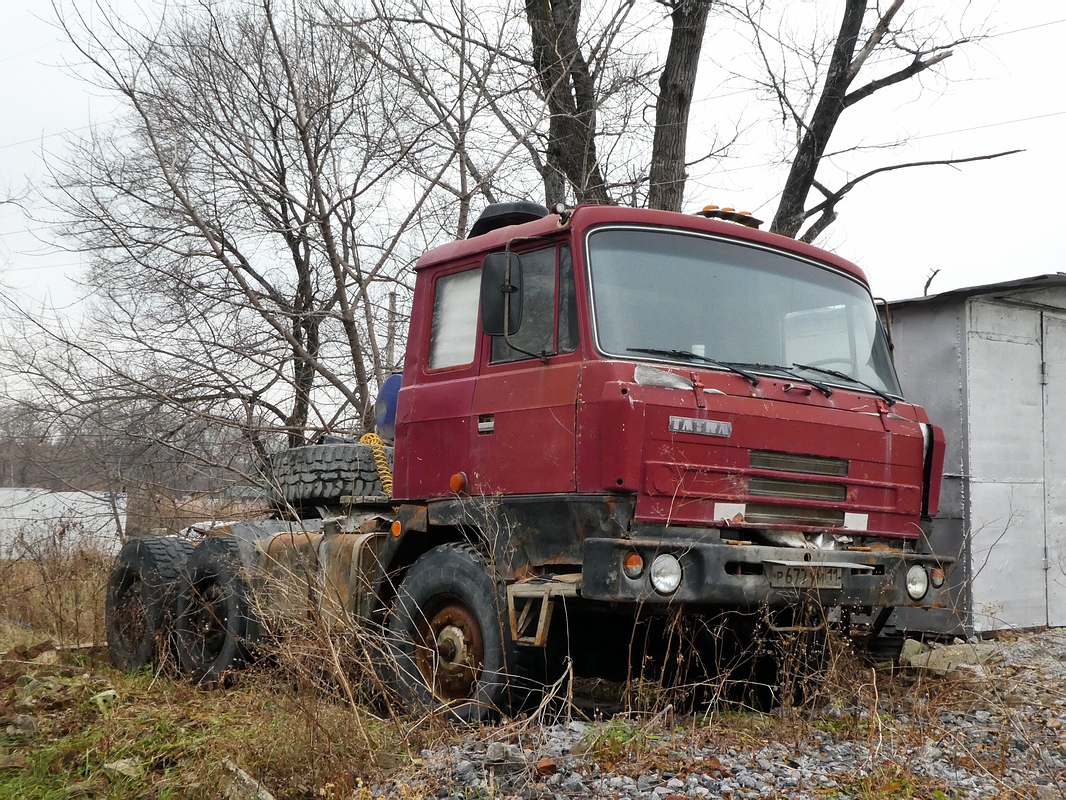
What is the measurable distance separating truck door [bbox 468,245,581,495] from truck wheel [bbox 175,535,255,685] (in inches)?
97.4

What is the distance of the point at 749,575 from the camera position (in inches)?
203

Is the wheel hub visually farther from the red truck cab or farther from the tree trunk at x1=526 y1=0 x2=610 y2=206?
the tree trunk at x1=526 y1=0 x2=610 y2=206

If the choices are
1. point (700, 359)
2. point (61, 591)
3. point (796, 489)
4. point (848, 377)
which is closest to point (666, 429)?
point (700, 359)

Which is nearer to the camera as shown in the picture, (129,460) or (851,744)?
(851,744)

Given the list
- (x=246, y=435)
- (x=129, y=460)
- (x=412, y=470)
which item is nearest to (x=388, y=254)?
(x=246, y=435)

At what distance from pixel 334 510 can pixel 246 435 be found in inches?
143

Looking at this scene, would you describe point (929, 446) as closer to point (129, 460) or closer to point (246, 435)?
point (246, 435)

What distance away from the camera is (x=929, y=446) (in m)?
6.29

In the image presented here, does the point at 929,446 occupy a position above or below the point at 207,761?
above

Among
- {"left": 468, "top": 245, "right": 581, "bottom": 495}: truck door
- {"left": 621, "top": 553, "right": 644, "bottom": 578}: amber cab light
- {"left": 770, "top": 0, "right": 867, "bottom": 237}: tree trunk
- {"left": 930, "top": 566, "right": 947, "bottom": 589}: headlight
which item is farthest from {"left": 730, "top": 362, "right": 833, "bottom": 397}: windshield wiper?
{"left": 770, "top": 0, "right": 867, "bottom": 237}: tree trunk

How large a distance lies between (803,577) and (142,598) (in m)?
5.43

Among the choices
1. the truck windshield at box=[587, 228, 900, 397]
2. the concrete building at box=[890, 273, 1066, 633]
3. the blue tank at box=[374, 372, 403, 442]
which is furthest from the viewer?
the concrete building at box=[890, 273, 1066, 633]

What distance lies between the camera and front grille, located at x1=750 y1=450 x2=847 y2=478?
5422mm

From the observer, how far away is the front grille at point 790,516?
5.42 meters
